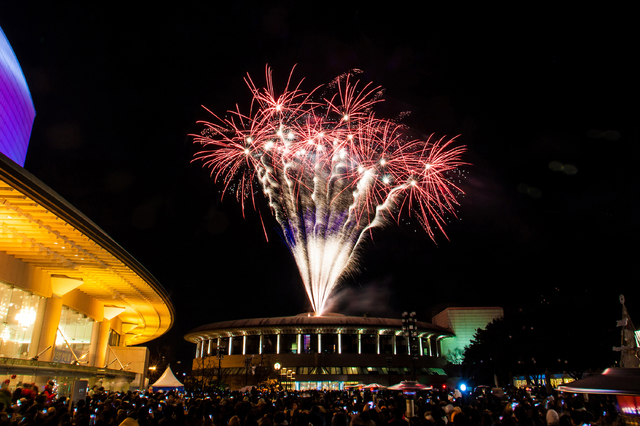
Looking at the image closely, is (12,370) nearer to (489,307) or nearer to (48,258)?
(48,258)

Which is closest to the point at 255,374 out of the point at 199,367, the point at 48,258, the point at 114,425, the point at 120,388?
the point at 120,388

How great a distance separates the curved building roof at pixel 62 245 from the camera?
48.5 ft

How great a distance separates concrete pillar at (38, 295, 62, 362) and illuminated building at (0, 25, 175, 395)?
6 centimetres

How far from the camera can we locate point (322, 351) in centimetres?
6644

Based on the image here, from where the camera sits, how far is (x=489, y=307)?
3686 inches

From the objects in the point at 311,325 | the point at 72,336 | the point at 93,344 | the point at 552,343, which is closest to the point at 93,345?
the point at 93,344

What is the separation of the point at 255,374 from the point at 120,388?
1587 centimetres

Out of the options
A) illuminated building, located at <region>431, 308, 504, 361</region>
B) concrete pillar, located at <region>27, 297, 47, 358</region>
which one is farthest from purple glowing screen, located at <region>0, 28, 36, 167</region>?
illuminated building, located at <region>431, 308, 504, 361</region>

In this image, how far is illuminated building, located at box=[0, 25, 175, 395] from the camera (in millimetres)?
16812

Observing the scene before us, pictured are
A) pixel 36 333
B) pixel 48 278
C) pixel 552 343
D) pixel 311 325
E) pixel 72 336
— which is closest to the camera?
pixel 36 333

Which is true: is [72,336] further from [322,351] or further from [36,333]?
[322,351]

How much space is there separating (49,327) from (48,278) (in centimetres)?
284

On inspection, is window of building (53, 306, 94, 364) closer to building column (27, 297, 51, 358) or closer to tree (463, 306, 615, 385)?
building column (27, 297, 51, 358)

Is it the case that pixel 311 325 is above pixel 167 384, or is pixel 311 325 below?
above
